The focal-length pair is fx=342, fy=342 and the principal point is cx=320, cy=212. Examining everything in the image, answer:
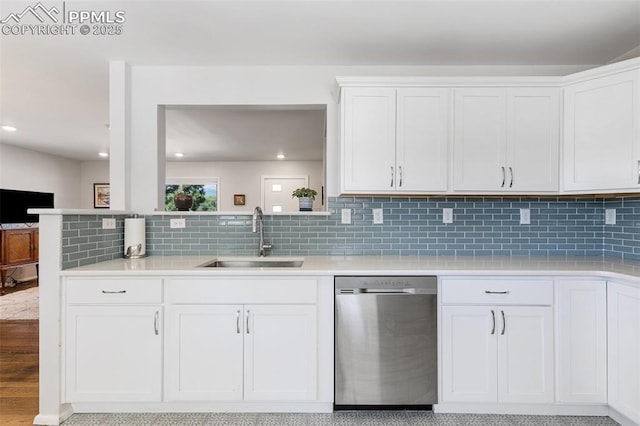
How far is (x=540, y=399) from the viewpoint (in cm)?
199

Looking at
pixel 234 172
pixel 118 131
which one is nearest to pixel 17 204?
pixel 234 172

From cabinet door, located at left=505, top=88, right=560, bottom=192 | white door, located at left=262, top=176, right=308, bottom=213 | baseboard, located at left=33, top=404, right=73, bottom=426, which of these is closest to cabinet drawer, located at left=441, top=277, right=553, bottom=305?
cabinet door, located at left=505, top=88, right=560, bottom=192

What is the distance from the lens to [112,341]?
77.9 inches

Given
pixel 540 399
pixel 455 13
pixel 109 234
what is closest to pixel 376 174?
pixel 455 13

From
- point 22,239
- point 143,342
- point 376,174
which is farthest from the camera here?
point 22,239

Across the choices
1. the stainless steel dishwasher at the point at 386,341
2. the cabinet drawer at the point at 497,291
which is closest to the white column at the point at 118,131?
the stainless steel dishwasher at the point at 386,341

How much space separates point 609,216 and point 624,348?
3.69 feet

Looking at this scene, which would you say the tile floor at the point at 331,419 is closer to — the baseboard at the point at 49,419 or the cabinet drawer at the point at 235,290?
the baseboard at the point at 49,419

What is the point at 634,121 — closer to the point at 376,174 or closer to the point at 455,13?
the point at 455,13

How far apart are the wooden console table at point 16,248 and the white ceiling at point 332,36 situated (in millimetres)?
3519

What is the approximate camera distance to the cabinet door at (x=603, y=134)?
207 cm

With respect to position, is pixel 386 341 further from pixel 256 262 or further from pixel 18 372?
pixel 18 372

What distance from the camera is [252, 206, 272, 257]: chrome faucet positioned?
8.43 feet

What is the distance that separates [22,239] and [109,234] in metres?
4.61
